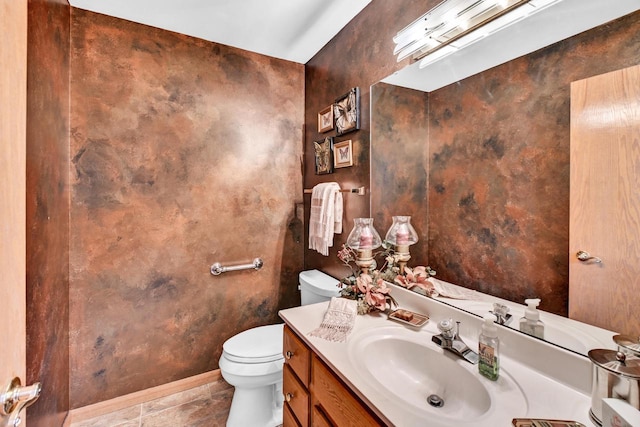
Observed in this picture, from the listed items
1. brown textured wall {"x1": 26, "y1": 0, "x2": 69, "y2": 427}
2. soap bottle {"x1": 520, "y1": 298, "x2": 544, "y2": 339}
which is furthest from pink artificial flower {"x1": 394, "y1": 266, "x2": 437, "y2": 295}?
brown textured wall {"x1": 26, "y1": 0, "x2": 69, "y2": 427}

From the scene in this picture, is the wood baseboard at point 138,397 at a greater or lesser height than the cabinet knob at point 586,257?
lesser

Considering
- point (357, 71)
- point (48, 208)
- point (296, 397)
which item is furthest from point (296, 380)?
point (357, 71)

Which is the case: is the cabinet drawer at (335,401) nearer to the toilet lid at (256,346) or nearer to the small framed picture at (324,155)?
the toilet lid at (256,346)

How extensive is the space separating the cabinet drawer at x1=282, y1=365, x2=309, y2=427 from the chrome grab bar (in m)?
1.00

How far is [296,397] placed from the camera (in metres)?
1.10

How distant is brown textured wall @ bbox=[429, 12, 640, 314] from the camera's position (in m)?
0.82

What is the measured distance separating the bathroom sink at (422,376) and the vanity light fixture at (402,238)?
0.36 m

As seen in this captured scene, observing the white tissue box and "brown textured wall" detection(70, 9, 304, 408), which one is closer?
the white tissue box

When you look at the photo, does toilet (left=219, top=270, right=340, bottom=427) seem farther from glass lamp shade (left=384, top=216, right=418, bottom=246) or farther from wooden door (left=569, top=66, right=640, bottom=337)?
wooden door (left=569, top=66, right=640, bottom=337)

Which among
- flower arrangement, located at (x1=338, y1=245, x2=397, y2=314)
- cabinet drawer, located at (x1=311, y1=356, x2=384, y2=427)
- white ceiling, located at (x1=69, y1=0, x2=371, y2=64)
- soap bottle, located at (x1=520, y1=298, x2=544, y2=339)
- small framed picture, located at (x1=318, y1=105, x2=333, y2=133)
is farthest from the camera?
small framed picture, located at (x1=318, y1=105, x2=333, y2=133)

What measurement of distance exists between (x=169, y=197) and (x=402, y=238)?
59.8 inches

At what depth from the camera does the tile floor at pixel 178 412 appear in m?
1.67

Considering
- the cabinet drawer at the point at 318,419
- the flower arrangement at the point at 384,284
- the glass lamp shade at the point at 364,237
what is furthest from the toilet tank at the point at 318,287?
the cabinet drawer at the point at 318,419

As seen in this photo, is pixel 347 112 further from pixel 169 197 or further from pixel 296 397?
pixel 296 397
